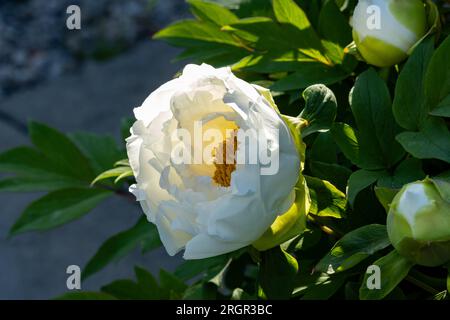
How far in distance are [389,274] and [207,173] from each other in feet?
0.55

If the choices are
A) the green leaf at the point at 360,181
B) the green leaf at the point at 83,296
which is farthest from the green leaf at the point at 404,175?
the green leaf at the point at 83,296

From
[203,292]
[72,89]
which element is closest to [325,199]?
[203,292]

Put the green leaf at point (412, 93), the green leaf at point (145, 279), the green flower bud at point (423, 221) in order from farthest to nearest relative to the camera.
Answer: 1. the green leaf at point (145, 279)
2. the green leaf at point (412, 93)
3. the green flower bud at point (423, 221)

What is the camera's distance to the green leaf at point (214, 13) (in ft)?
2.91

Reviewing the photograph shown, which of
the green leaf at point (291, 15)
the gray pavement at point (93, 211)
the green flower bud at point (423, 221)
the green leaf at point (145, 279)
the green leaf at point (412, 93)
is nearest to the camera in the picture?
the green flower bud at point (423, 221)

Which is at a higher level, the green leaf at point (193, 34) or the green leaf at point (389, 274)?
the green leaf at point (193, 34)

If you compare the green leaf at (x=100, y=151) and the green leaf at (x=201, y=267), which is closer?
the green leaf at (x=201, y=267)

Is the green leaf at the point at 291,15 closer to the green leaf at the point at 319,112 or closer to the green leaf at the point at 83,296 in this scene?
the green leaf at the point at 319,112

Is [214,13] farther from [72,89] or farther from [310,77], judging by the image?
[72,89]

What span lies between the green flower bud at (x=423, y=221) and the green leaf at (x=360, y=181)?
0.06m

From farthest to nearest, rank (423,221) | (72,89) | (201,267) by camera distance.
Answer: (72,89) < (201,267) < (423,221)

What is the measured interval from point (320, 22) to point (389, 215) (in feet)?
0.85

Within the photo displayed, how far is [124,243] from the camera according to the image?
3.29 ft
